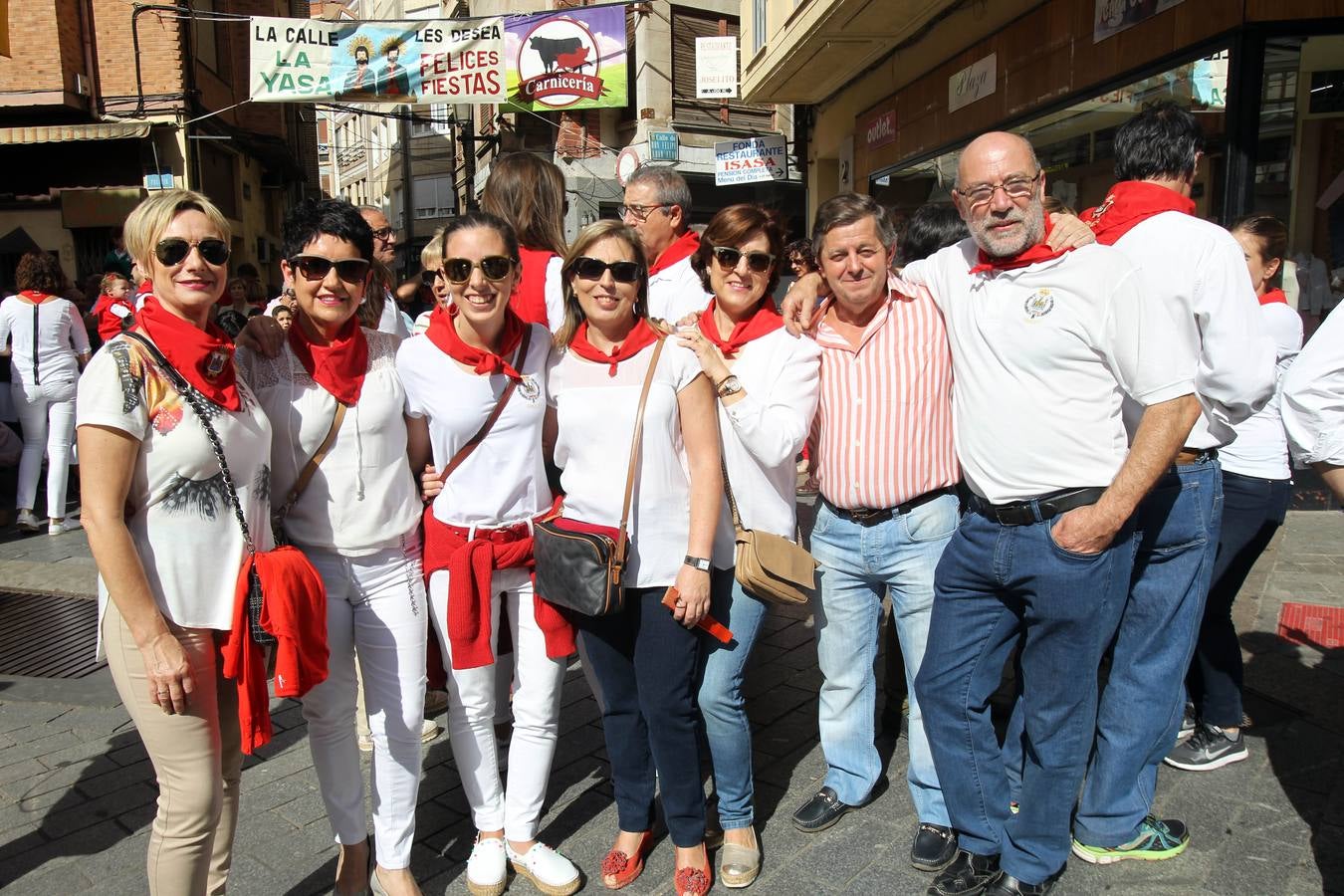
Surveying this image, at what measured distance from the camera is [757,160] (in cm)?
1473

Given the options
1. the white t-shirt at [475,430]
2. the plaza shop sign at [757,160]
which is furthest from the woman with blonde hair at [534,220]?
the plaza shop sign at [757,160]

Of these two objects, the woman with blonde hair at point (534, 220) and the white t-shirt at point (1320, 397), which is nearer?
the white t-shirt at point (1320, 397)

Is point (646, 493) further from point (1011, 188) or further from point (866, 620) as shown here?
point (1011, 188)

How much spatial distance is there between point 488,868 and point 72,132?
15.4 meters

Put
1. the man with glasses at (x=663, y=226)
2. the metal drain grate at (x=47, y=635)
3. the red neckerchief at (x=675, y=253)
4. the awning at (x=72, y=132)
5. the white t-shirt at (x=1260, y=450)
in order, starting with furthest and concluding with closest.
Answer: the awning at (x=72, y=132) → the metal drain grate at (x=47, y=635) → the red neckerchief at (x=675, y=253) → the man with glasses at (x=663, y=226) → the white t-shirt at (x=1260, y=450)

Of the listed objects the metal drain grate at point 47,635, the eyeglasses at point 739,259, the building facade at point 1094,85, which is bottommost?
the metal drain grate at point 47,635

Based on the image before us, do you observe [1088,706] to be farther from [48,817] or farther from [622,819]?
[48,817]

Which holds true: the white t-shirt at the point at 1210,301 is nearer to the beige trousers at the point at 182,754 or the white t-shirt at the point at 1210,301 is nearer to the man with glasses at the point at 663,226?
the man with glasses at the point at 663,226

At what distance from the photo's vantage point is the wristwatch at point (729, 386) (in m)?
2.82

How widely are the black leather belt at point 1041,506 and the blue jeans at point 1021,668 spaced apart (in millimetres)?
20

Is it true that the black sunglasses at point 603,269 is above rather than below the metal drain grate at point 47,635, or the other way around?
above

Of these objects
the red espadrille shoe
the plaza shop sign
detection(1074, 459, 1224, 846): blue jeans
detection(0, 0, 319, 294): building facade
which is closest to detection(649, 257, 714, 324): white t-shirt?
detection(1074, 459, 1224, 846): blue jeans

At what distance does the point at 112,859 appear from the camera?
3221 millimetres

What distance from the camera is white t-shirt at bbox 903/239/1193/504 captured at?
8.20 feet
